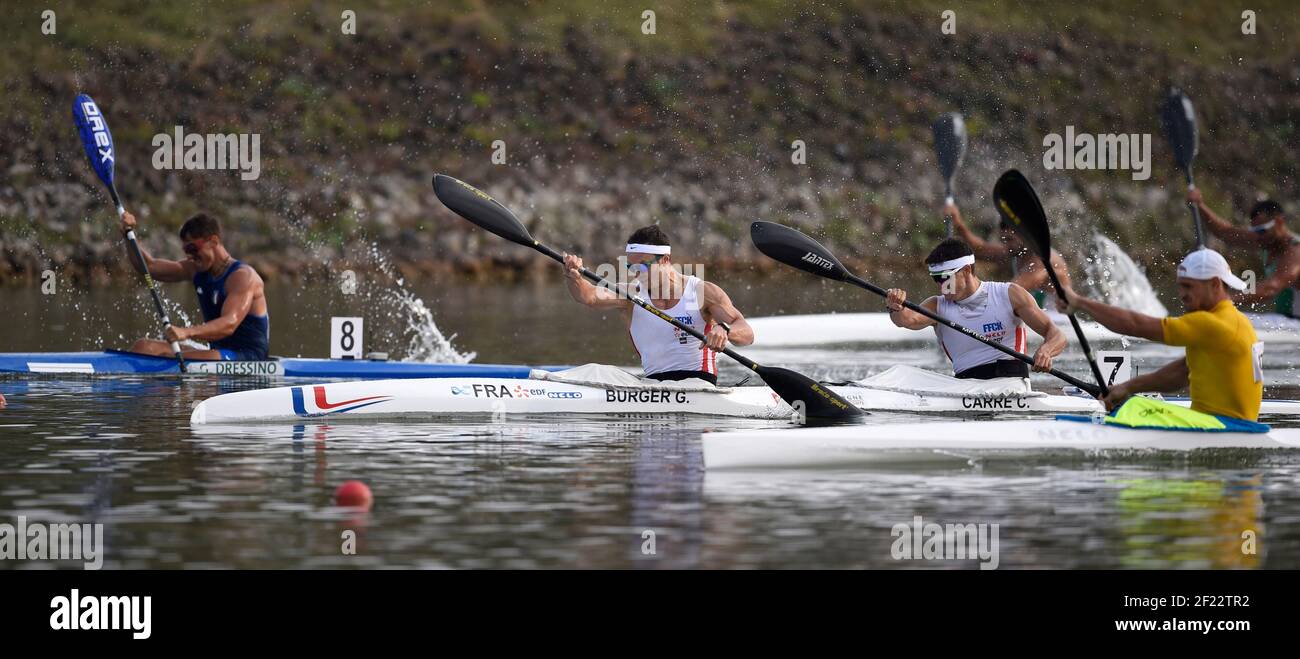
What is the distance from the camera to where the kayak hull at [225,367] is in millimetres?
19703

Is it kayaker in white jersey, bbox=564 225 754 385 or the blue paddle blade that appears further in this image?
the blue paddle blade

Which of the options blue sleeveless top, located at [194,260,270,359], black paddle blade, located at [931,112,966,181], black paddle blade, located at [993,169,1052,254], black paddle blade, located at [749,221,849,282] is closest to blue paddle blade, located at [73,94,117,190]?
blue sleeveless top, located at [194,260,270,359]

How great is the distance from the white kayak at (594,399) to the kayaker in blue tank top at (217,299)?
3.51 m

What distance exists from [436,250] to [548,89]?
11754 millimetres

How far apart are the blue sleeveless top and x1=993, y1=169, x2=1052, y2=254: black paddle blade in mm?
7882

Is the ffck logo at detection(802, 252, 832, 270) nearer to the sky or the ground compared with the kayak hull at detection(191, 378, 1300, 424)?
nearer to the sky

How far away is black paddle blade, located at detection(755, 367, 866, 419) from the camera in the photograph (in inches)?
639

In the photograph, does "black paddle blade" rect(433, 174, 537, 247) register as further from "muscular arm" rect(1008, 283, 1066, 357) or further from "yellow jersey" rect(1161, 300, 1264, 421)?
"yellow jersey" rect(1161, 300, 1264, 421)

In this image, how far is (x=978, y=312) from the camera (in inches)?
669

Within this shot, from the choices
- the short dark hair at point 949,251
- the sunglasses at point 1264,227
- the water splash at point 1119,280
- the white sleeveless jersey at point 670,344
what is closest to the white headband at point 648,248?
the white sleeveless jersey at point 670,344

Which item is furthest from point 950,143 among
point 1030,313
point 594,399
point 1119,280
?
point 1119,280

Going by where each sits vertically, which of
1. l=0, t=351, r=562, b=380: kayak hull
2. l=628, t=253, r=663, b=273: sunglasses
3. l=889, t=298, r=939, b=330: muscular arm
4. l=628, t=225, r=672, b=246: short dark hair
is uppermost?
l=628, t=225, r=672, b=246: short dark hair
